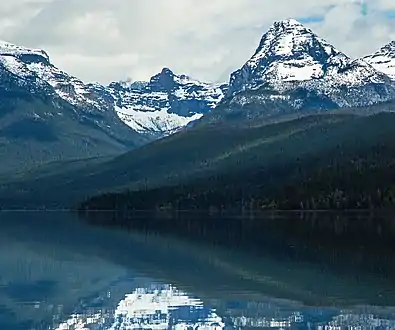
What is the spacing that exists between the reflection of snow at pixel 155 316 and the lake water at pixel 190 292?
0.06 meters

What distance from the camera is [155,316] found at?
58.2 meters

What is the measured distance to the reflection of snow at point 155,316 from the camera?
5406cm

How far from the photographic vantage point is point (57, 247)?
409 feet

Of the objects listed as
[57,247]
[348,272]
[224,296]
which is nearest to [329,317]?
[224,296]

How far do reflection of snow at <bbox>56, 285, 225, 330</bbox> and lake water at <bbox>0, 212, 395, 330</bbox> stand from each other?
0.06 metres

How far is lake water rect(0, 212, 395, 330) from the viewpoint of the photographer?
55.0 metres

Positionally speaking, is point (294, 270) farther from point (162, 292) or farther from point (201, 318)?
point (201, 318)

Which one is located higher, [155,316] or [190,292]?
[190,292]

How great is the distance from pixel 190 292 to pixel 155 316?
450 inches

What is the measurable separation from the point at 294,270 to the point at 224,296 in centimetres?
1803

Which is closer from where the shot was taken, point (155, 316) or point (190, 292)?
point (155, 316)

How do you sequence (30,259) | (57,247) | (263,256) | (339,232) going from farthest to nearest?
(339,232), (57,247), (30,259), (263,256)

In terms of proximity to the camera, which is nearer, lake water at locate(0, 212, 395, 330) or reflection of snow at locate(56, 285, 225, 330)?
reflection of snow at locate(56, 285, 225, 330)

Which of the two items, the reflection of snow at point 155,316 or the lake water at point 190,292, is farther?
the lake water at point 190,292
